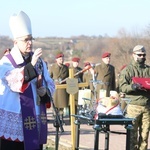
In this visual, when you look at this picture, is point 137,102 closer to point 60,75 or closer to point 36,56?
point 36,56

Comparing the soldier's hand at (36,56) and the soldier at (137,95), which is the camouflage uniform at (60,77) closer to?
the soldier at (137,95)

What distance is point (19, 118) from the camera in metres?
5.38

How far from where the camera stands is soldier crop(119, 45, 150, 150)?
848 centimetres

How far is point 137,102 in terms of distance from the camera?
28.0 ft

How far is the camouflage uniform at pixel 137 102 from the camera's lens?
8.48 meters

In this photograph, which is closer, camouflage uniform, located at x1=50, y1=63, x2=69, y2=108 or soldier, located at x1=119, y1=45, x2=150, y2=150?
soldier, located at x1=119, y1=45, x2=150, y2=150

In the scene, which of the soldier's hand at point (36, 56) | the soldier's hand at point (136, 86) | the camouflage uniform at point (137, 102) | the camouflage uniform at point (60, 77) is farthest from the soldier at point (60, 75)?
the soldier's hand at point (36, 56)

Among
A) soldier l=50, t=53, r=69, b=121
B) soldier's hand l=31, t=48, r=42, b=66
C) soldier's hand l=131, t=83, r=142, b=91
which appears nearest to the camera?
soldier's hand l=31, t=48, r=42, b=66

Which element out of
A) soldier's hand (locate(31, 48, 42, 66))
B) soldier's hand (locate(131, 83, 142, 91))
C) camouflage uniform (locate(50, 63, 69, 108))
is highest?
soldier's hand (locate(31, 48, 42, 66))

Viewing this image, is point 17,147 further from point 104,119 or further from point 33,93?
point 104,119

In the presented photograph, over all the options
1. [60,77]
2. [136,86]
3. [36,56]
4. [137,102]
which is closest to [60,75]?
[60,77]

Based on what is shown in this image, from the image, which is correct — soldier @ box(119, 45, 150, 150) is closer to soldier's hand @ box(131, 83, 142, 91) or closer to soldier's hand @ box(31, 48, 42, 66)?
soldier's hand @ box(131, 83, 142, 91)

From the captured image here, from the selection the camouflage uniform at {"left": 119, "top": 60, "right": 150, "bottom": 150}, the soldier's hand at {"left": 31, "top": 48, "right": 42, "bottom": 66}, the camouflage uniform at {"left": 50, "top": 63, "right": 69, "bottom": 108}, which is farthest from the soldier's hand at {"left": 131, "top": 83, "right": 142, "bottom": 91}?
the camouflage uniform at {"left": 50, "top": 63, "right": 69, "bottom": 108}

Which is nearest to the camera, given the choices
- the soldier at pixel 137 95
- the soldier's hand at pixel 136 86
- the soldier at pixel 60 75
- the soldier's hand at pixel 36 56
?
the soldier's hand at pixel 36 56
